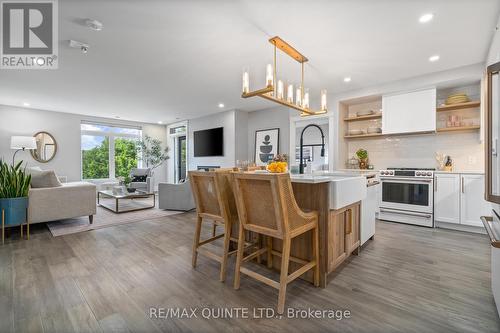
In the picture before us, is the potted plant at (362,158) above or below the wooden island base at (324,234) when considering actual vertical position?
above

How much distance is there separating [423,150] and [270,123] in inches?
138

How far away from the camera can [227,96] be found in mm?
5172

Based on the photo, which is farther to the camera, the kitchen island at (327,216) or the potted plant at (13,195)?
the potted plant at (13,195)

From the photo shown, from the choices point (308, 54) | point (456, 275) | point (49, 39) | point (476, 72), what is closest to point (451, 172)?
point (476, 72)

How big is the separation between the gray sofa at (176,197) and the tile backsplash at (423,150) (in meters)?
3.78

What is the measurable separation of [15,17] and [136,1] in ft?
4.72

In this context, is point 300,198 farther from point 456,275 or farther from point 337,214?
point 456,275

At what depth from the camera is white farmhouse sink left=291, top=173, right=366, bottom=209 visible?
1.91 metres

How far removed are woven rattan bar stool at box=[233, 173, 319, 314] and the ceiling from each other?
173 centimetres

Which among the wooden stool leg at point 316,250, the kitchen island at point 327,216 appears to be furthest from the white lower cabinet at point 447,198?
the wooden stool leg at point 316,250

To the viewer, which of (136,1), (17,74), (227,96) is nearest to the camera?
(136,1)

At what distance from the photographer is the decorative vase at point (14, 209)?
3074mm

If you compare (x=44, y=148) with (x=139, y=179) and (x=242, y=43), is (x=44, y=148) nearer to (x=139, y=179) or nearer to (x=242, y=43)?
(x=139, y=179)

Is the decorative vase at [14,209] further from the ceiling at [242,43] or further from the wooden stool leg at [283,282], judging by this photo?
the wooden stool leg at [283,282]
